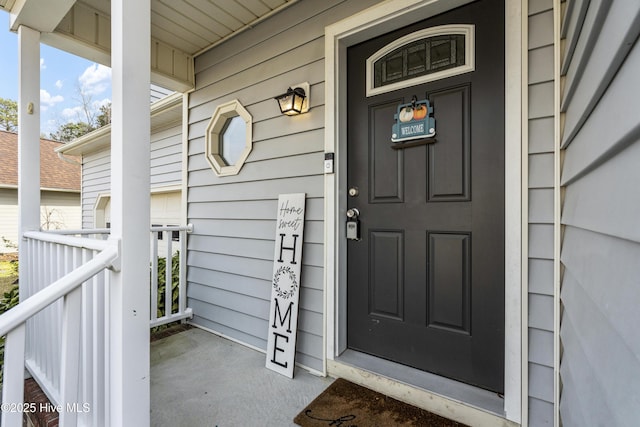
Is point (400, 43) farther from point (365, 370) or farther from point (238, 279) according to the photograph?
point (238, 279)

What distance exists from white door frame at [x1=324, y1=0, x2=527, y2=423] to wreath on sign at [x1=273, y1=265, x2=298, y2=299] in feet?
0.85

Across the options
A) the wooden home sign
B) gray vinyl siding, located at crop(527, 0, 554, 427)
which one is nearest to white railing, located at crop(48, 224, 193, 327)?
the wooden home sign

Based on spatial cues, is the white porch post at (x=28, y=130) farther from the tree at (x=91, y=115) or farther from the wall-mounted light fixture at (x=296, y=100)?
the tree at (x=91, y=115)

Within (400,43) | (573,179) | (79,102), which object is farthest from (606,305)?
(79,102)

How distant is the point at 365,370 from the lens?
1.72m

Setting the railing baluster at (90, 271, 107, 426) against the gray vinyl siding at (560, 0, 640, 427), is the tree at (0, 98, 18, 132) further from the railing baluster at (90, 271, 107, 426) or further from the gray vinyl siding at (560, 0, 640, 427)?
the gray vinyl siding at (560, 0, 640, 427)

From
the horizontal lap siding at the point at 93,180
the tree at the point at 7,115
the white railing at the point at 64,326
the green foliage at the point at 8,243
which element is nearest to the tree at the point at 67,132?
the tree at the point at 7,115

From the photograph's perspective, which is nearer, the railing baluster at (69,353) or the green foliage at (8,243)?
the railing baluster at (69,353)

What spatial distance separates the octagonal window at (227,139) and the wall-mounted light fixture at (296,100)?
53 centimetres

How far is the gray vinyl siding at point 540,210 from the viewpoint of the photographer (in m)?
1.27

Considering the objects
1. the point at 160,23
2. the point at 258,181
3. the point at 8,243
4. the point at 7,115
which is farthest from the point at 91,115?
the point at 258,181

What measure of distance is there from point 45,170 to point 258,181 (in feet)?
36.3

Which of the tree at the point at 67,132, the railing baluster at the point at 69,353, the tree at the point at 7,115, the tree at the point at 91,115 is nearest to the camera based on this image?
the railing baluster at the point at 69,353

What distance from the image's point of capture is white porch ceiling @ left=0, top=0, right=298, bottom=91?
1.91 meters
